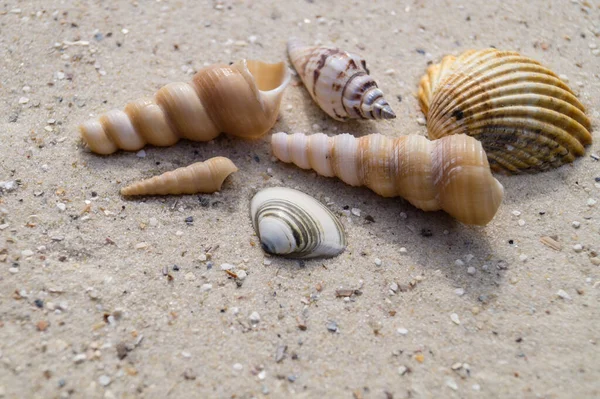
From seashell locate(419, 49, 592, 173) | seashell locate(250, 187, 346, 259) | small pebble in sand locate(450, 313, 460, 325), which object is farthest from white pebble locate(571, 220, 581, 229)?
seashell locate(250, 187, 346, 259)

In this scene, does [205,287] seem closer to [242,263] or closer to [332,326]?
[242,263]

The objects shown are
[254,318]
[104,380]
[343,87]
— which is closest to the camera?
[104,380]

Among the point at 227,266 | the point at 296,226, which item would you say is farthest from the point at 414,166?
the point at 227,266

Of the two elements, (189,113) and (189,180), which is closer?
(189,180)

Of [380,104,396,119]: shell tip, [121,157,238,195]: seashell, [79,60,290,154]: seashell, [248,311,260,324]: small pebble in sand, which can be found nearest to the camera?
[248,311,260,324]: small pebble in sand

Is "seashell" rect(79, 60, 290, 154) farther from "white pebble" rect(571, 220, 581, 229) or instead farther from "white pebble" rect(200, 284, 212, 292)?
"white pebble" rect(571, 220, 581, 229)

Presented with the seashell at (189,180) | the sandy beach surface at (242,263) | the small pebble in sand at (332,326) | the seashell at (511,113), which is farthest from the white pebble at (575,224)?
Answer: the seashell at (189,180)

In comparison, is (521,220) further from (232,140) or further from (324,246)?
(232,140)
